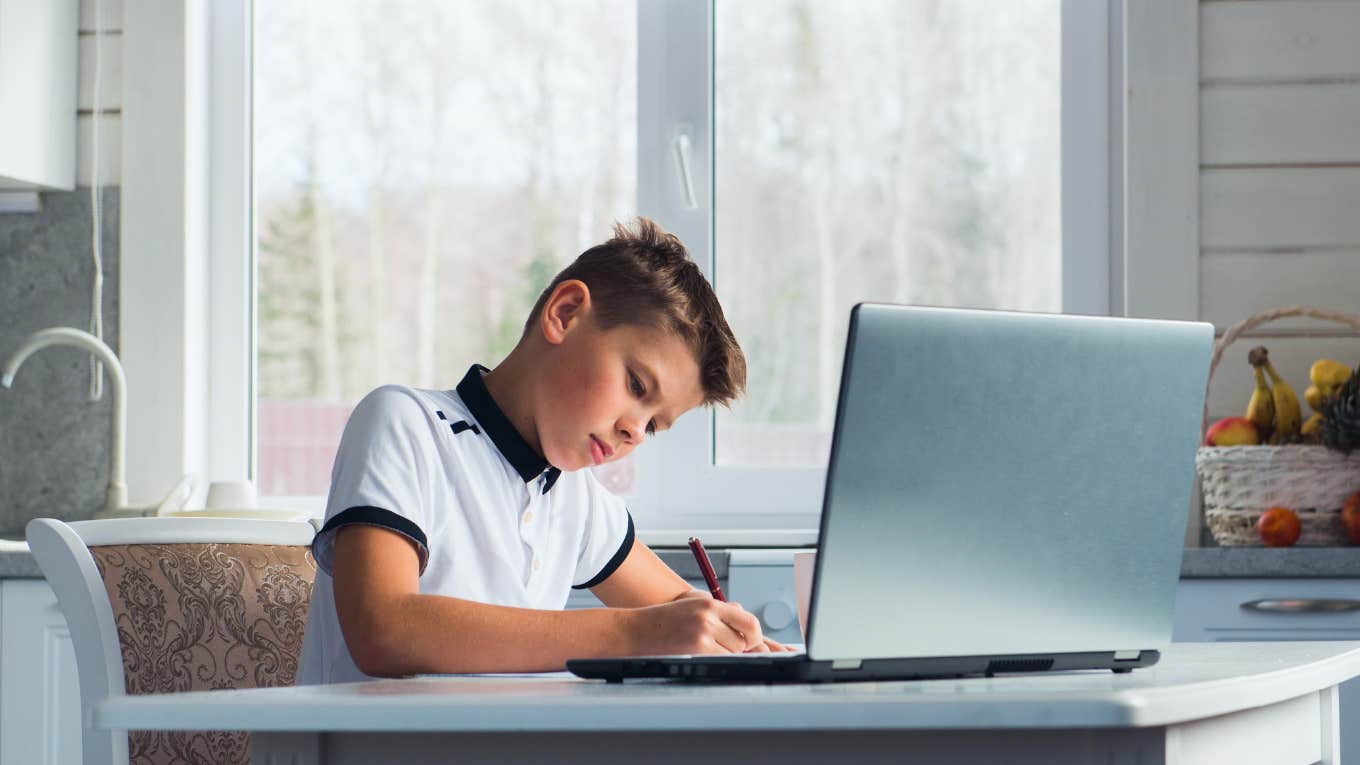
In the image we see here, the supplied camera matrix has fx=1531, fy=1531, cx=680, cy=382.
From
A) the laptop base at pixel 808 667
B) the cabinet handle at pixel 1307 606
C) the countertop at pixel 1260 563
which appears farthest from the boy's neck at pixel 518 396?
the cabinet handle at pixel 1307 606

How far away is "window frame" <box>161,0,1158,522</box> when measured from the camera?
2801 mm

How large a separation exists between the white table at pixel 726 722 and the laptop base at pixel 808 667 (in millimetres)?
28

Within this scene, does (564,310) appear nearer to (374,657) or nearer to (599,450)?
(599,450)

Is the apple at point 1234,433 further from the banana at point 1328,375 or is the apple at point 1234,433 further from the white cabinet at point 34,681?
the white cabinet at point 34,681

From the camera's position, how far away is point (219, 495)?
2.56 metres

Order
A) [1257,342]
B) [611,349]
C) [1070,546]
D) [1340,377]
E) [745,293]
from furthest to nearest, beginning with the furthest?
[745,293], [1257,342], [1340,377], [611,349], [1070,546]

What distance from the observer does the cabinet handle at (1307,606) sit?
2.21m

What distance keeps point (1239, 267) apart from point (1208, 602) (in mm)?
712

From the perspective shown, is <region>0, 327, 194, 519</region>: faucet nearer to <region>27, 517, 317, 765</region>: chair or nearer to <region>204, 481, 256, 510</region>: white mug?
<region>204, 481, 256, 510</region>: white mug

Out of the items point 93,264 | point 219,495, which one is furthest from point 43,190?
point 219,495

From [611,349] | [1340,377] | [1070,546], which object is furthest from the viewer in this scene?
[1340,377]

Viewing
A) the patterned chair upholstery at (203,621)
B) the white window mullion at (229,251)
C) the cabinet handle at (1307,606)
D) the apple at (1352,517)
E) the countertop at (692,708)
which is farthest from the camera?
the white window mullion at (229,251)

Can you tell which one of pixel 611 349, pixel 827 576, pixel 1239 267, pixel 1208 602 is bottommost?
pixel 1208 602

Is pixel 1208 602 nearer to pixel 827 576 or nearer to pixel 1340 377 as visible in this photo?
pixel 1340 377
